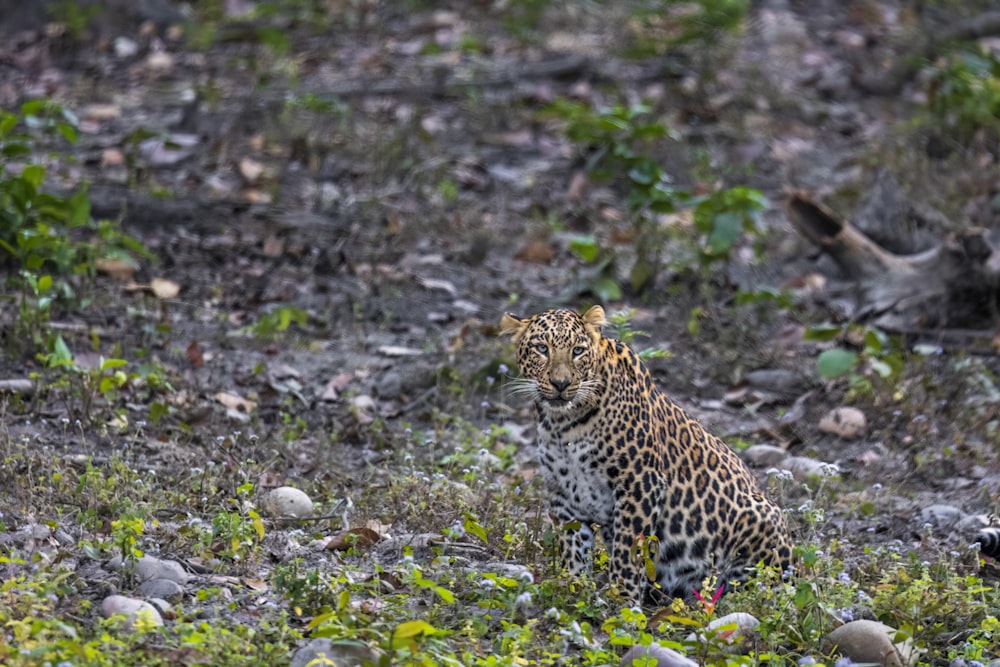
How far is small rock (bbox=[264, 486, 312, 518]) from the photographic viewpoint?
19.9ft

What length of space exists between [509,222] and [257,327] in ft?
8.89

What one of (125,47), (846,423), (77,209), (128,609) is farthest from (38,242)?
(125,47)

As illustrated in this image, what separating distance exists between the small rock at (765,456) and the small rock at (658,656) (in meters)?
2.94

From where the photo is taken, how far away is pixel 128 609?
4.66 m

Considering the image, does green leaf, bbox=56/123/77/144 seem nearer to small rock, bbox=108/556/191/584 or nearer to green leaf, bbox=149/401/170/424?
green leaf, bbox=149/401/170/424

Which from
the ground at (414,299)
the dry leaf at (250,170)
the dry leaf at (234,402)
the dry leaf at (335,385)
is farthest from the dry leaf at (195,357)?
the dry leaf at (250,170)

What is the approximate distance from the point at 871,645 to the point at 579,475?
142cm

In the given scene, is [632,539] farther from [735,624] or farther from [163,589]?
[163,589]

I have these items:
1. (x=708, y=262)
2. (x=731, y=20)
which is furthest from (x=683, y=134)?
(x=708, y=262)

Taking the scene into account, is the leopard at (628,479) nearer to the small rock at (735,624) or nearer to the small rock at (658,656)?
the small rock at (735,624)

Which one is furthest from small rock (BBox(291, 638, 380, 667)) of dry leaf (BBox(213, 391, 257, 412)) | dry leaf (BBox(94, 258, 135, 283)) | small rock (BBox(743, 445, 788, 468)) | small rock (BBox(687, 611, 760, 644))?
dry leaf (BBox(94, 258, 135, 283))

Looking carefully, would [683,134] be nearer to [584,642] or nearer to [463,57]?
[463,57]

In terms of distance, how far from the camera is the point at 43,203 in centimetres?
794

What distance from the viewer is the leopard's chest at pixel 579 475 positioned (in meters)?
5.61
